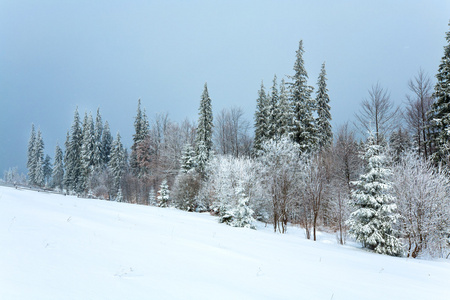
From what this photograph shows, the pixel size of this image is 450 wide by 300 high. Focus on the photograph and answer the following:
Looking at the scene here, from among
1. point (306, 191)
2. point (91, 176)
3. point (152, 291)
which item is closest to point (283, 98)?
point (306, 191)

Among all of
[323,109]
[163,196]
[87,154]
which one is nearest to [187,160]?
[163,196]

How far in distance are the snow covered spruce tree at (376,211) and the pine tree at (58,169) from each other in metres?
64.8

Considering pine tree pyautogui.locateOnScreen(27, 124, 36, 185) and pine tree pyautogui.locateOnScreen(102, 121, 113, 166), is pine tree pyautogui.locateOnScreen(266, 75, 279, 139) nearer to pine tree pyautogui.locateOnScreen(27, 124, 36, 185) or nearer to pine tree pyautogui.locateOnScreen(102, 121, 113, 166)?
pine tree pyautogui.locateOnScreen(102, 121, 113, 166)

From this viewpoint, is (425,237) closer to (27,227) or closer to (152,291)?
(152,291)

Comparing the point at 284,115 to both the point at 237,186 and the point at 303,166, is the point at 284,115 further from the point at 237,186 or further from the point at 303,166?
the point at 237,186

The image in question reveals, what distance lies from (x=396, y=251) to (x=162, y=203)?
75.5 feet

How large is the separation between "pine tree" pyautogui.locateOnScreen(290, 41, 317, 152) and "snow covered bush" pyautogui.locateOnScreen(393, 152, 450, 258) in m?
13.3

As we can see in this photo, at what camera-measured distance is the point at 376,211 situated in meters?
12.4

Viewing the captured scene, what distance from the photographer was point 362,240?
41.8 feet

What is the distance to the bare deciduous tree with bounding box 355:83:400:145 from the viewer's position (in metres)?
21.1

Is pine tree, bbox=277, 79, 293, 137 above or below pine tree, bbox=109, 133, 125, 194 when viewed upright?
above

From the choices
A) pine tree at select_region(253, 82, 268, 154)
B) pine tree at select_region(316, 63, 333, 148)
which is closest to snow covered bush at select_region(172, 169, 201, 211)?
pine tree at select_region(253, 82, 268, 154)

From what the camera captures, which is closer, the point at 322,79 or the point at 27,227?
the point at 27,227

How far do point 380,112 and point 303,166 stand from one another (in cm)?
957
